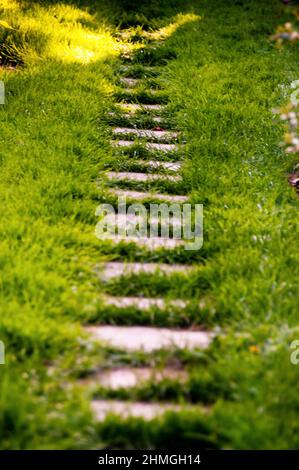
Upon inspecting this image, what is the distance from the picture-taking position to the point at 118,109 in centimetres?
517

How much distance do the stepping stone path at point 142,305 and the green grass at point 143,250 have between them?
0.15 ft

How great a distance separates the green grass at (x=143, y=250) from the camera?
2.14 meters

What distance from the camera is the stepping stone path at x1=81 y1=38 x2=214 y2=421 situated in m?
2.26

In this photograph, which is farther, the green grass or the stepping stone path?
the stepping stone path

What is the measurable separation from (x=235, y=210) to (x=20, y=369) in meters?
1.80

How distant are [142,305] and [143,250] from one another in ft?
1.67

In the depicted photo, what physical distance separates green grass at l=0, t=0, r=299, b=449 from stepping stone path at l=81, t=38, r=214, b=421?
5 centimetres

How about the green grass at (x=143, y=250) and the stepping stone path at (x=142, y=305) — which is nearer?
the green grass at (x=143, y=250)

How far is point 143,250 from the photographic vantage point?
3.27 metres

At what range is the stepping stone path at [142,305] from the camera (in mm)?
2262

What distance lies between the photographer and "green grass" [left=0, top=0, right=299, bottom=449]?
2.14 m
